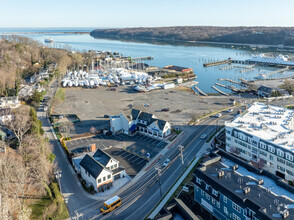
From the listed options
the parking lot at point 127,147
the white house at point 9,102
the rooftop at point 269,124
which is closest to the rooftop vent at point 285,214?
the rooftop at point 269,124

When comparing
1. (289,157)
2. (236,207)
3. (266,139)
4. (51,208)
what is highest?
(266,139)

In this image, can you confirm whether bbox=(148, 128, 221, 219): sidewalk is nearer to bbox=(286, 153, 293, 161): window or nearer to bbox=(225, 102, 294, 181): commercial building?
bbox=(225, 102, 294, 181): commercial building

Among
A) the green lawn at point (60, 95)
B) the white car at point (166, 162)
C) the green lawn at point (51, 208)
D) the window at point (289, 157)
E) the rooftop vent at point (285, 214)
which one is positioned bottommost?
the green lawn at point (51, 208)

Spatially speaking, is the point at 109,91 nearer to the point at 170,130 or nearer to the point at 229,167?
the point at 170,130

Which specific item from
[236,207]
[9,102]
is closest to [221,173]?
[236,207]

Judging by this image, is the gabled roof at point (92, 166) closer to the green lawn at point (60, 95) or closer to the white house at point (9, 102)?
the white house at point (9, 102)

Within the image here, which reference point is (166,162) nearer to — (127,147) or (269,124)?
(127,147)

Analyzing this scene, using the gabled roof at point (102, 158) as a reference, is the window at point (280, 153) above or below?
above
